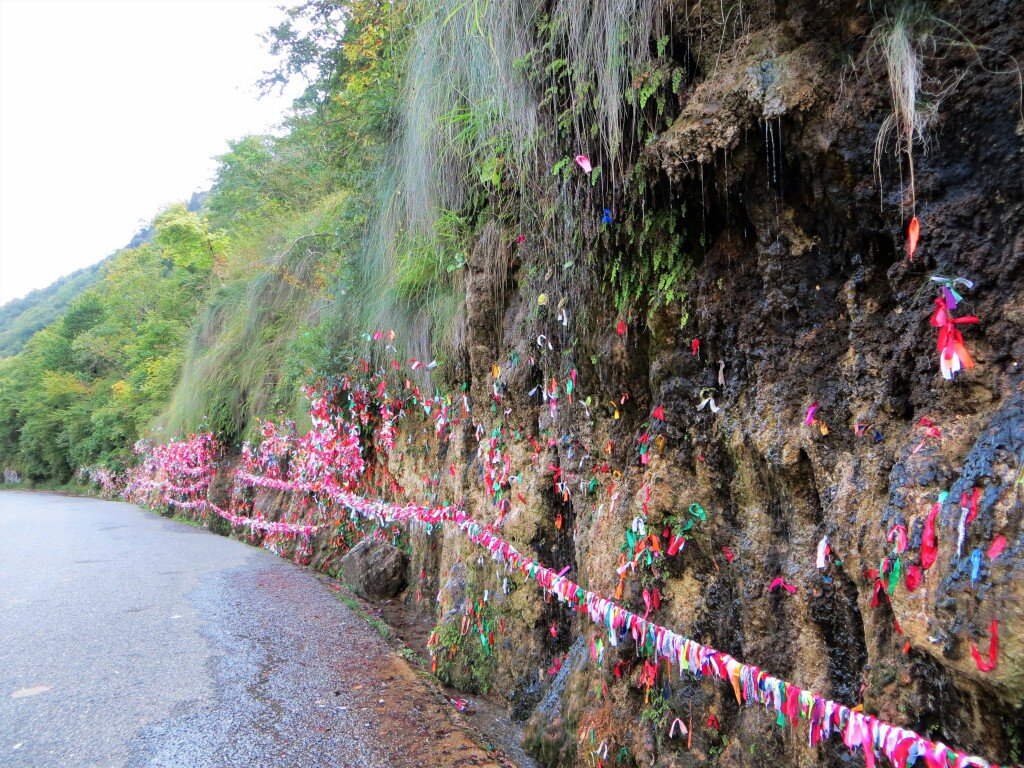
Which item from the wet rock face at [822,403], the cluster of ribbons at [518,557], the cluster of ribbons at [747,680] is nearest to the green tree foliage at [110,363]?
the cluster of ribbons at [518,557]

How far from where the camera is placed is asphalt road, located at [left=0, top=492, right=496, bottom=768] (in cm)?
343

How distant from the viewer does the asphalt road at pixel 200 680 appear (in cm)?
343

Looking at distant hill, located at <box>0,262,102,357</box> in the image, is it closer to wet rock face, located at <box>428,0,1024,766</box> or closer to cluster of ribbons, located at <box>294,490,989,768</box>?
cluster of ribbons, located at <box>294,490,989,768</box>

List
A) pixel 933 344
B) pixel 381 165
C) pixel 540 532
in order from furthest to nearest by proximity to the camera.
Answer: pixel 381 165
pixel 540 532
pixel 933 344

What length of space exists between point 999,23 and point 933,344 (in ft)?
3.24

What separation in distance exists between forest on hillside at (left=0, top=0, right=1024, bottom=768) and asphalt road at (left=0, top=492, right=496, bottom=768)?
0.83 m

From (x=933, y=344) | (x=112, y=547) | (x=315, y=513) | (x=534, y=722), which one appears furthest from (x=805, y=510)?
(x=112, y=547)

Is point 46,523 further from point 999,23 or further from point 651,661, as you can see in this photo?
point 999,23

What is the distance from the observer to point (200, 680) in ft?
14.1

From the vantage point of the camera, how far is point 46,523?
43.0 feet

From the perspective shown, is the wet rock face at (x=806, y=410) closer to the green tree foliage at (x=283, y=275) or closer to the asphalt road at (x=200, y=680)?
the asphalt road at (x=200, y=680)

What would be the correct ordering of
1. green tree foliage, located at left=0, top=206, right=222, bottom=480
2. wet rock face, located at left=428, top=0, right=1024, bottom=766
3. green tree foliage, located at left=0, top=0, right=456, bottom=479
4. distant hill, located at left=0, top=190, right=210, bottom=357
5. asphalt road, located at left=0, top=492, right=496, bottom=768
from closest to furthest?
wet rock face, located at left=428, top=0, right=1024, bottom=766, asphalt road, located at left=0, top=492, right=496, bottom=768, green tree foliage, located at left=0, top=0, right=456, bottom=479, green tree foliage, located at left=0, top=206, right=222, bottom=480, distant hill, located at left=0, top=190, right=210, bottom=357

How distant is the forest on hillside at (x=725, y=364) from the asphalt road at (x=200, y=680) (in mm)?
826

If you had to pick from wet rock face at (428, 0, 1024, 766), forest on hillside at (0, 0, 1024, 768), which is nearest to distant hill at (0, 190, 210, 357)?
forest on hillside at (0, 0, 1024, 768)
